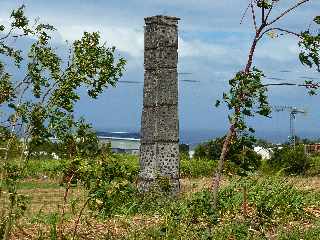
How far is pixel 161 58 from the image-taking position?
15.3m

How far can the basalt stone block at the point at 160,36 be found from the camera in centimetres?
1535

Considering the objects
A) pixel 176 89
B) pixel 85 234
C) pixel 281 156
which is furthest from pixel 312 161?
pixel 85 234

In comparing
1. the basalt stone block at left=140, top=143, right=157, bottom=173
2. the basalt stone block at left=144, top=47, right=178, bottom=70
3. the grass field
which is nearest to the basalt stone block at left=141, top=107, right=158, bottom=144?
the basalt stone block at left=140, top=143, right=157, bottom=173

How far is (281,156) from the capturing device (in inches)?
1148

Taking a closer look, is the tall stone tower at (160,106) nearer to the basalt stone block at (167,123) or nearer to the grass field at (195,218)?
the basalt stone block at (167,123)

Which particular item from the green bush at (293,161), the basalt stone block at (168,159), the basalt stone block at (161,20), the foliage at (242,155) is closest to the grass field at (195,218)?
the foliage at (242,155)

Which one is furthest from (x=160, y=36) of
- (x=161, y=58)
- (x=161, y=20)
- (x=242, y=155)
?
(x=242, y=155)

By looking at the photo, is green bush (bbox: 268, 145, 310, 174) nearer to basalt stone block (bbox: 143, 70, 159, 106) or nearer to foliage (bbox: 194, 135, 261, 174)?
basalt stone block (bbox: 143, 70, 159, 106)

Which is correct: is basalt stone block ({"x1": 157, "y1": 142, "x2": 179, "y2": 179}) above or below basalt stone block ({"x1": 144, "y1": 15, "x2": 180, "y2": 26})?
below

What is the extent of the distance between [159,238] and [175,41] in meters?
Result: 9.12

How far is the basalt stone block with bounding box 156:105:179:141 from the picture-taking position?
1512 centimetres

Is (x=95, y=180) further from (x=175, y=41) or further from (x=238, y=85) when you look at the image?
(x=175, y=41)

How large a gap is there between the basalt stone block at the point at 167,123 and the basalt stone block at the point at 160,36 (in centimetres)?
139

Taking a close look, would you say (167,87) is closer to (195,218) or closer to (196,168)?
(195,218)
